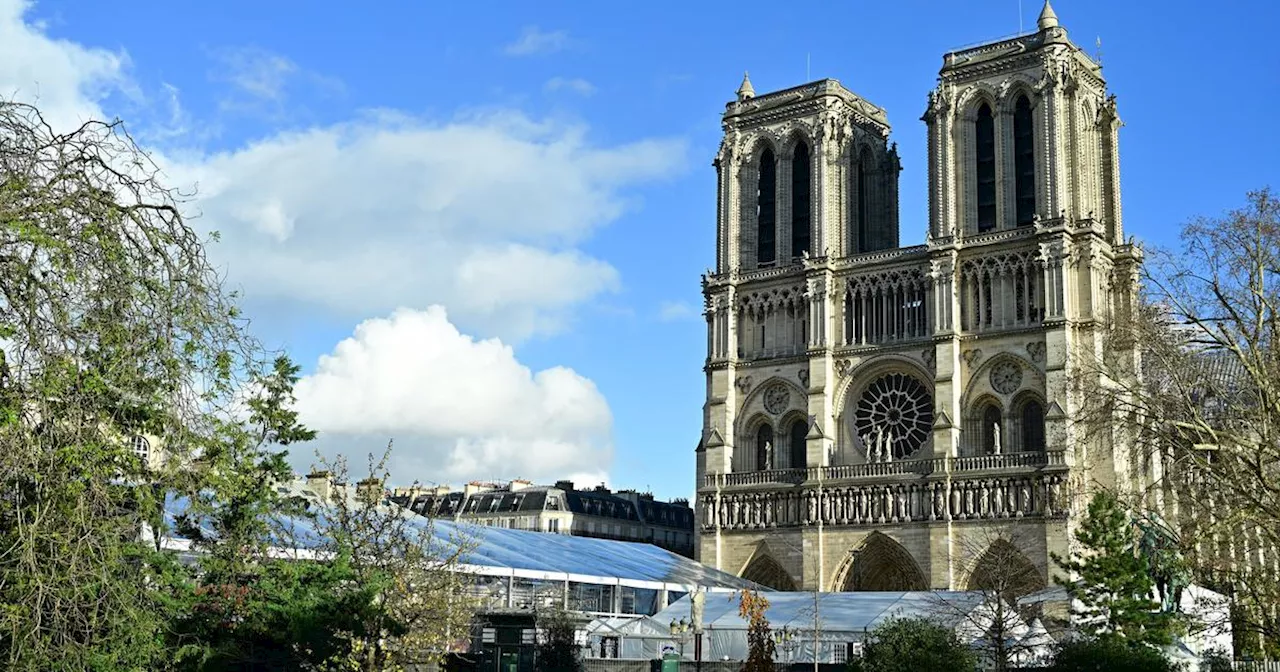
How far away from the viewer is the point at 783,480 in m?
51.7

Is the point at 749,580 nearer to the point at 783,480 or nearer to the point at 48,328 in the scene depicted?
the point at 783,480

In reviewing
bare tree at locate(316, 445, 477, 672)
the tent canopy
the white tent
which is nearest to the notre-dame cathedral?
the tent canopy

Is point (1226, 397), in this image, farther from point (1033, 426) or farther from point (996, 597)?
point (1033, 426)

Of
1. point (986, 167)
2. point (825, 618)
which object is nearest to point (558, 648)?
point (825, 618)

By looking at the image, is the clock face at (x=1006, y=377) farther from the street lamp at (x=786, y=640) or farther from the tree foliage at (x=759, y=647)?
the tree foliage at (x=759, y=647)

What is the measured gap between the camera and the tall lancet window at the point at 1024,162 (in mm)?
48781

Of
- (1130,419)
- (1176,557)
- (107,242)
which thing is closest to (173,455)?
(107,242)

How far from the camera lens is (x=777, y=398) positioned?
2090 inches

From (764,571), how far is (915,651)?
28.6 metres

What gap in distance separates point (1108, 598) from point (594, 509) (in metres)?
43.2

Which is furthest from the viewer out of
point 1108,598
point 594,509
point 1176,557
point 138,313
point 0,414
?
point 594,509

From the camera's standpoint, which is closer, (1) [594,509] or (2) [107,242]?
(2) [107,242]

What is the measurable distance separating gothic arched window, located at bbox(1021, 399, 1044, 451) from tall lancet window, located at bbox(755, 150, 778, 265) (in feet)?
38.8

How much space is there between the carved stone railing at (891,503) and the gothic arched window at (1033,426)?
191cm
